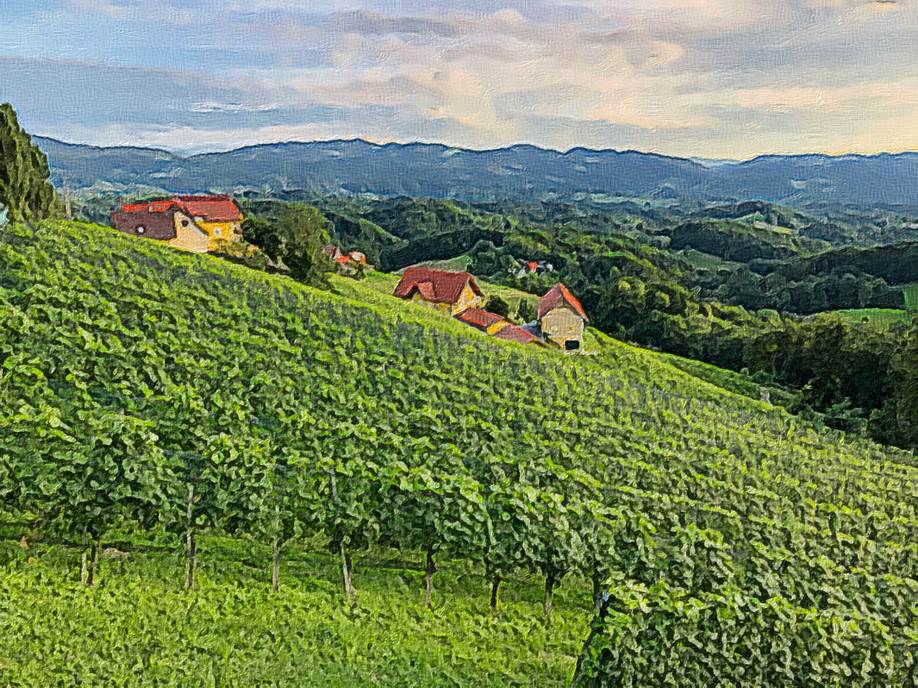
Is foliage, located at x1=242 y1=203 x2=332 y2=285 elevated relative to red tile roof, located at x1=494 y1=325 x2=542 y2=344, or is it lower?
elevated

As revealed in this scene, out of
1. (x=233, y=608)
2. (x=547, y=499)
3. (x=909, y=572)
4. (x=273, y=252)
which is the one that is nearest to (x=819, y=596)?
(x=909, y=572)

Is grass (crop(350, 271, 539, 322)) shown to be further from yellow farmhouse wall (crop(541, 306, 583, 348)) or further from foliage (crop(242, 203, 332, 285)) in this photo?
foliage (crop(242, 203, 332, 285))

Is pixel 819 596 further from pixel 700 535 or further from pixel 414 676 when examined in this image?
pixel 414 676

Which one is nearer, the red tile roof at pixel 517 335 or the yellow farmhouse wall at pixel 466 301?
the red tile roof at pixel 517 335

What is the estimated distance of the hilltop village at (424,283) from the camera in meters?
46.2

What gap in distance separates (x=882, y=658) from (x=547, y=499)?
5342 mm

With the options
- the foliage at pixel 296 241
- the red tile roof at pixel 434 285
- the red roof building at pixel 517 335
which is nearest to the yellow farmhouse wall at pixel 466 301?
the red tile roof at pixel 434 285

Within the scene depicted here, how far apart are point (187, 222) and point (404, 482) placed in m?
39.1

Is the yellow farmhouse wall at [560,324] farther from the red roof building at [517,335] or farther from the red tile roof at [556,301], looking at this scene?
the red roof building at [517,335]

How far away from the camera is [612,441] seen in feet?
56.0

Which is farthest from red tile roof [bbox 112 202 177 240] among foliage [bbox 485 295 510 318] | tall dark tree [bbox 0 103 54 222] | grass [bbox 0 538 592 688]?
grass [bbox 0 538 592 688]

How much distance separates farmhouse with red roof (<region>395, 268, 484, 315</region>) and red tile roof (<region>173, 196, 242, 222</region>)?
1301 cm

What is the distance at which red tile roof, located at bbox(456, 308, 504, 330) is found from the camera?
169 feet

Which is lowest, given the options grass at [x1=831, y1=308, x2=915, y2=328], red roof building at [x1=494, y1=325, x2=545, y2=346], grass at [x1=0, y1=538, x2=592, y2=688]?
grass at [x1=831, y1=308, x2=915, y2=328]
